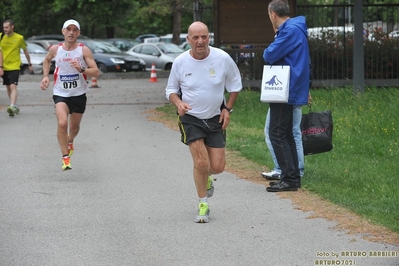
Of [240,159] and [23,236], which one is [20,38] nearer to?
[240,159]

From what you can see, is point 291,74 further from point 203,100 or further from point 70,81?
point 70,81

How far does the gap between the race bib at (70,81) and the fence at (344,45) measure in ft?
32.9

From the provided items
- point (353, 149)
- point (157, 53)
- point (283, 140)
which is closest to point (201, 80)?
point (283, 140)

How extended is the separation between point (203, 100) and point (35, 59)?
28499 millimetres

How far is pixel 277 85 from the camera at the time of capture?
358 inches

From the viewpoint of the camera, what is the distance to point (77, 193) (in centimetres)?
955

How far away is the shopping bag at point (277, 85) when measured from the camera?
9.05 m

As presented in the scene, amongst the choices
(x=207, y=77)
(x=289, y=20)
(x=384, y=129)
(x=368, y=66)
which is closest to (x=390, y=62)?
(x=368, y=66)

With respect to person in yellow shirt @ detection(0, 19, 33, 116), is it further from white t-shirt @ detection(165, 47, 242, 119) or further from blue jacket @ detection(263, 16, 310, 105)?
white t-shirt @ detection(165, 47, 242, 119)

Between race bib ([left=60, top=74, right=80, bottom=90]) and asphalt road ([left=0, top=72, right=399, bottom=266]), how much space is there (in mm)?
1078

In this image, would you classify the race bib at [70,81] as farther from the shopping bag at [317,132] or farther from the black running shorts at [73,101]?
the shopping bag at [317,132]

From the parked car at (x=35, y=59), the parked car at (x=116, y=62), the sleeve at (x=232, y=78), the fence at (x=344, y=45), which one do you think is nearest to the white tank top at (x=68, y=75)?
the sleeve at (x=232, y=78)

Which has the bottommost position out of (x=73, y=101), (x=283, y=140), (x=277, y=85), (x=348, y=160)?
(x=348, y=160)

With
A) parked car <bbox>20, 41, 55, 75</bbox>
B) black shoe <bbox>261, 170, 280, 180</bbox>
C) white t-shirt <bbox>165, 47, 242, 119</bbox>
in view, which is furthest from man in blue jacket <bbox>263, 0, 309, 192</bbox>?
parked car <bbox>20, 41, 55, 75</bbox>
